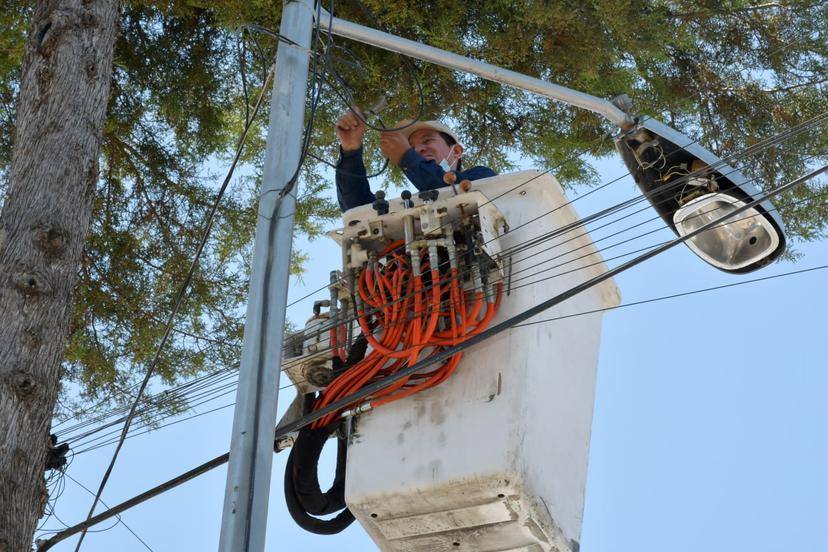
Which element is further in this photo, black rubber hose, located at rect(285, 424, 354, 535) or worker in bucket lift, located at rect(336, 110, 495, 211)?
worker in bucket lift, located at rect(336, 110, 495, 211)

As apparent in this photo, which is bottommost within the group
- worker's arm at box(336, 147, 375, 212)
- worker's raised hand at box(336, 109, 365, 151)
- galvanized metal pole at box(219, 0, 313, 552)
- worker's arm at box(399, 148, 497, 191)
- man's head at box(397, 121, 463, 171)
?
galvanized metal pole at box(219, 0, 313, 552)

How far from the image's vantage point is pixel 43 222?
4.80 metres

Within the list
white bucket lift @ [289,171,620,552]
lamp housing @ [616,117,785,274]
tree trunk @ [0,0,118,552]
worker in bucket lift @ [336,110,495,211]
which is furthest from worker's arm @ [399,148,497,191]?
tree trunk @ [0,0,118,552]

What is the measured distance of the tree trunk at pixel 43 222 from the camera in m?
4.23

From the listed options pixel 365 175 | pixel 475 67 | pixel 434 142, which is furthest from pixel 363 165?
pixel 475 67

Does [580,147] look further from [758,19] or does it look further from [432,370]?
[432,370]

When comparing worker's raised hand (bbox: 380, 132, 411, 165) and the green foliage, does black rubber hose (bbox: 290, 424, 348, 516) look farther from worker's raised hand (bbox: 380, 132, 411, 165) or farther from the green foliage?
the green foliage

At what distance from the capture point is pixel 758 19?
7.62m

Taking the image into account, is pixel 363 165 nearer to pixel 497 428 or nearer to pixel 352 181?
pixel 352 181

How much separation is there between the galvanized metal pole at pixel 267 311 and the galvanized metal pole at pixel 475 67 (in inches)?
10.3

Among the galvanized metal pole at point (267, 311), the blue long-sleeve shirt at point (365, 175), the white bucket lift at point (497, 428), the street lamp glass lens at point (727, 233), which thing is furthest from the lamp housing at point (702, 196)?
the galvanized metal pole at point (267, 311)

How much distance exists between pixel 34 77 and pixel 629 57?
340 centimetres

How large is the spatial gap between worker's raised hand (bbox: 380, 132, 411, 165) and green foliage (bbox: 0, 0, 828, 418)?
4.24 ft

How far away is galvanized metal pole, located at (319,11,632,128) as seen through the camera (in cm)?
506
